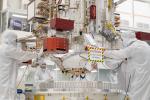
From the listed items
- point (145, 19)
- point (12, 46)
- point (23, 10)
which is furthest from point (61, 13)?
point (145, 19)

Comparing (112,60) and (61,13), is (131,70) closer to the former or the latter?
(112,60)

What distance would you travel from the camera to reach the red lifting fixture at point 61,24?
3.78 meters

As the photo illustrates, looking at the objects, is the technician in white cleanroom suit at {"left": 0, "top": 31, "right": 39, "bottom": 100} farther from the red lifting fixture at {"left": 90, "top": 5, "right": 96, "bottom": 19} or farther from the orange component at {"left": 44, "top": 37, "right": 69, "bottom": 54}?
the red lifting fixture at {"left": 90, "top": 5, "right": 96, "bottom": 19}

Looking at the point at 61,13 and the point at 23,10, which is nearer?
the point at 61,13

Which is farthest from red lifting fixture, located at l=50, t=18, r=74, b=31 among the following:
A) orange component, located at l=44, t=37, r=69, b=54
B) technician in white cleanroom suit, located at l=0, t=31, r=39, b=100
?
technician in white cleanroom suit, located at l=0, t=31, r=39, b=100

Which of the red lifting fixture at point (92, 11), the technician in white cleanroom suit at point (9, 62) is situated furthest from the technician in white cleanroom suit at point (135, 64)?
the technician in white cleanroom suit at point (9, 62)

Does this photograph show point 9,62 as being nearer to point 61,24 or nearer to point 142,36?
point 61,24

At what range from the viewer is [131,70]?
13.2 ft

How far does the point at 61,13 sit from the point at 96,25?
1.91 ft

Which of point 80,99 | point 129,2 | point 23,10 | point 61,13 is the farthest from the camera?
point 129,2

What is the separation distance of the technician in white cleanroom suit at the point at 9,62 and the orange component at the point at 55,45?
0.38 meters

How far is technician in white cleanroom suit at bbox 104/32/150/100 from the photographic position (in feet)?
12.8

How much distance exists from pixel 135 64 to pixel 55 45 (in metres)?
1.22

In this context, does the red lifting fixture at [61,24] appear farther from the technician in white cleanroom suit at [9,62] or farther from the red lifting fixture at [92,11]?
the technician in white cleanroom suit at [9,62]
